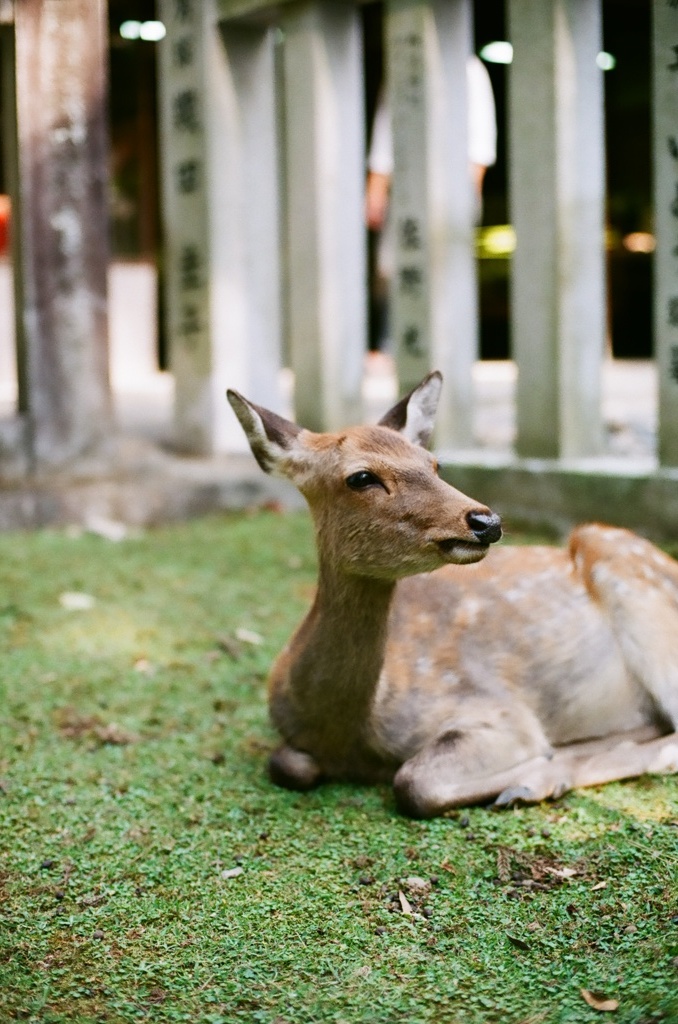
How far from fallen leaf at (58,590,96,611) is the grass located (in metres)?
0.92

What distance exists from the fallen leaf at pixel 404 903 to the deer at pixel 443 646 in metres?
0.38

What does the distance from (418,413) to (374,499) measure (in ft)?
1.92

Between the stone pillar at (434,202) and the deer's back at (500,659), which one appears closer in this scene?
the deer's back at (500,659)

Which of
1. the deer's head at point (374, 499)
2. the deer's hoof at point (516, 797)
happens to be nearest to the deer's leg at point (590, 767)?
the deer's hoof at point (516, 797)

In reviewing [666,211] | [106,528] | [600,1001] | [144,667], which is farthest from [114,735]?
[106,528]

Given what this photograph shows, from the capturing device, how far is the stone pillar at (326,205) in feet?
23.6

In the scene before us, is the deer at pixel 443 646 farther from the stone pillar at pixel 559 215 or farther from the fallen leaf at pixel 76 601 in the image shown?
the stone pillar at pixel 559 215

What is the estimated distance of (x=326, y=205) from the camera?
728cm

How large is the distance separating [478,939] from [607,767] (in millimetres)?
961

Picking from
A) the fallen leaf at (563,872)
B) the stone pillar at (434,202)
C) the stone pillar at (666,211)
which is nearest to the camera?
the fallen leaf at (563,872)

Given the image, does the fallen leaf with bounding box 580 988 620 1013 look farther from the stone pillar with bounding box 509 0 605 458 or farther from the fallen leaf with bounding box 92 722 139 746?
the stone pillar with bounding box 509 0 605 458

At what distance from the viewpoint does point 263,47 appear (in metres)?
7.84

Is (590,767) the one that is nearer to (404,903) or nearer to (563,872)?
(563,872)

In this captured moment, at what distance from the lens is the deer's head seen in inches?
120
